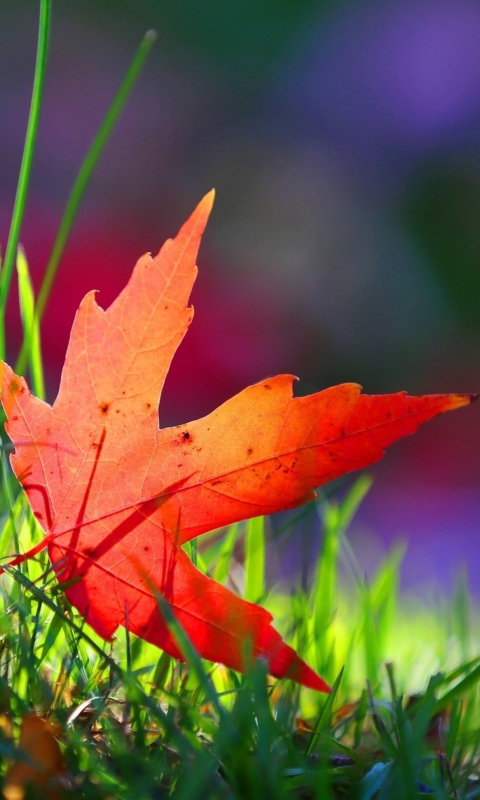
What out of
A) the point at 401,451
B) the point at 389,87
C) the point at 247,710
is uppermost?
the point at 389,87

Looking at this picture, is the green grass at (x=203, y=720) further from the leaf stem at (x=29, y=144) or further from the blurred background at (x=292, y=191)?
the blurred background at (x=292, y=191)

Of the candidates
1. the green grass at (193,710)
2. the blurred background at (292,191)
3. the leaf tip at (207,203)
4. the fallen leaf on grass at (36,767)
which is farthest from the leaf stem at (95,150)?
the blurred background at (292,191)

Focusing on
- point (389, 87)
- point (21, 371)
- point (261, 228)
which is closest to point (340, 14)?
point (389, 87)

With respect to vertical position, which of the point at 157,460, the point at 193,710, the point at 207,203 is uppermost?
the point at 207,203

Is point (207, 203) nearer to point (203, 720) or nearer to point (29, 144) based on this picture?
point (29, 144)

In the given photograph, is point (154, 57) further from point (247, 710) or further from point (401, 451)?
point (247, 710)

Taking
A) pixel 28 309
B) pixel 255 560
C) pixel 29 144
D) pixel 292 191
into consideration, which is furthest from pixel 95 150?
pixel 292 191
